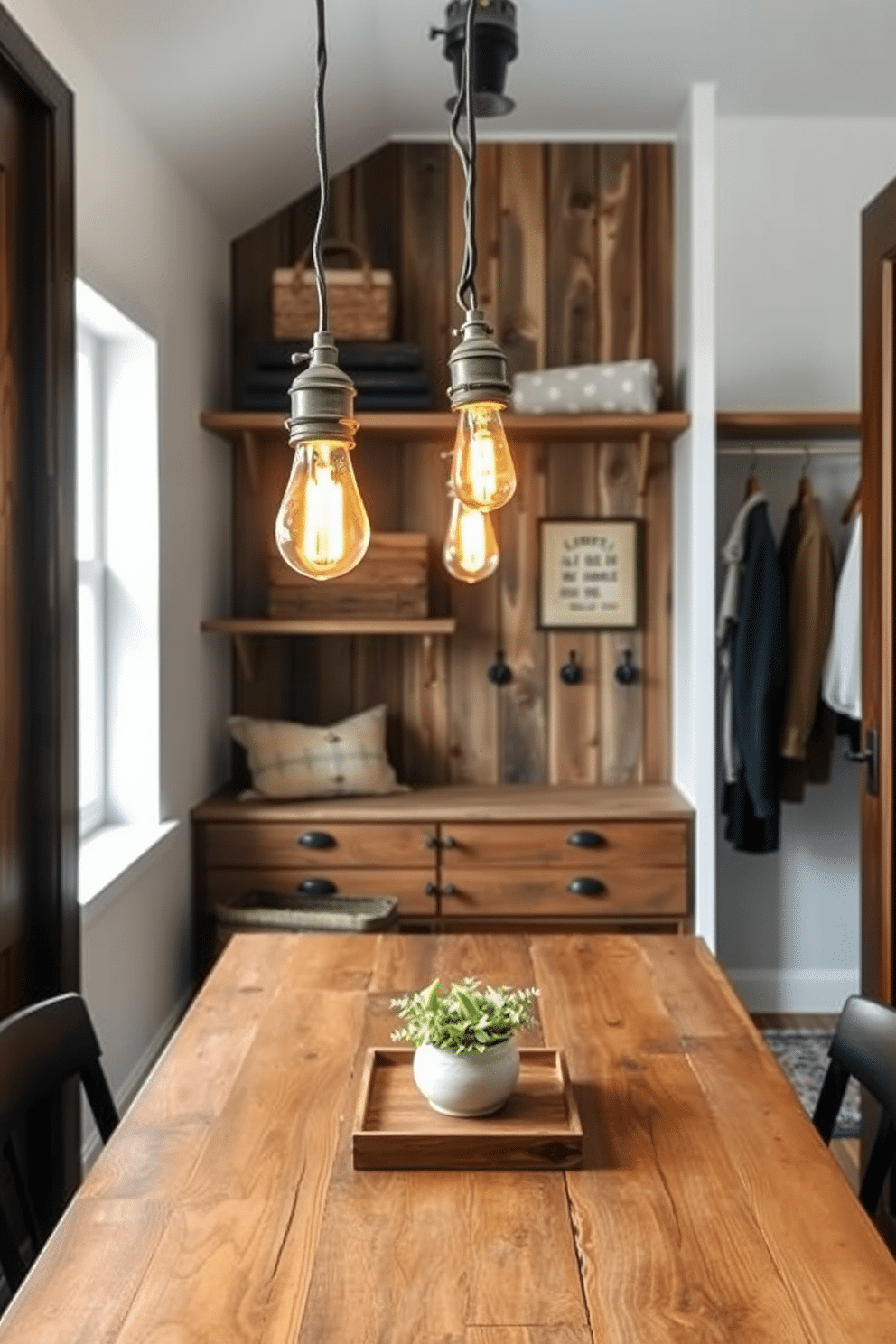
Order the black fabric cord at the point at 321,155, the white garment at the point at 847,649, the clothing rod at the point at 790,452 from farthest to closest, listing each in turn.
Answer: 1. the clothing rod at the point at 790,452
2. the white garment at the point at 847,649
3. the black fabric cord at the point at 321,155

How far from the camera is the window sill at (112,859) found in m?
2.66

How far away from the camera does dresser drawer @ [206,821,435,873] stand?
348cm

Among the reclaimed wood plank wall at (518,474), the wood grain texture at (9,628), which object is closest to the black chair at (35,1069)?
the wood grain texture at (9,628)

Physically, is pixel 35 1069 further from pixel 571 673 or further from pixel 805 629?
pixel 805 629

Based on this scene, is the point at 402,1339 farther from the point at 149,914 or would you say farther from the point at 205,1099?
the point at 149,914

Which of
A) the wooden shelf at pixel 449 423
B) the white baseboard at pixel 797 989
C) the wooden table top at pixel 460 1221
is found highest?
the wooden shelf at pixel 449 423

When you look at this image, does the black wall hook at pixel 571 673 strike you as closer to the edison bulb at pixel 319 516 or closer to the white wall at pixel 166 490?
the white wall at pixel 166 490

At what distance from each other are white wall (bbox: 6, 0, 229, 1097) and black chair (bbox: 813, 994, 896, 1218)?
4.99ft

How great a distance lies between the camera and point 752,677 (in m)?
3.66

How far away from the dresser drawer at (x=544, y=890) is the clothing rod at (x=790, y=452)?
4.25 feet

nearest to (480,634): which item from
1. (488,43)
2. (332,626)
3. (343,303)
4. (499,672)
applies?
(499,672)

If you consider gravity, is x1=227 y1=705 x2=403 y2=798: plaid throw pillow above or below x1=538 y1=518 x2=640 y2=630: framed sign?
below

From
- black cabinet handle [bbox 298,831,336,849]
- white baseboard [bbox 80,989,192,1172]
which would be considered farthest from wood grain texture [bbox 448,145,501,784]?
white baseboard [bbox 80,989,192,1172]

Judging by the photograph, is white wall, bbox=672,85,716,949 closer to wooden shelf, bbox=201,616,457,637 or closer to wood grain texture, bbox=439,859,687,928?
wood grain texture, bbox=439,859,687,928
